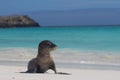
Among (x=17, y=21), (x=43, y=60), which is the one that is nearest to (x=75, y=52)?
(x=43, y=60)

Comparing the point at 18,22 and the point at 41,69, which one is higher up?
the point at 18,22

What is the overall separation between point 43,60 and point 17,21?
3226 inches

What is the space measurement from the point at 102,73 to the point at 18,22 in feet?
267

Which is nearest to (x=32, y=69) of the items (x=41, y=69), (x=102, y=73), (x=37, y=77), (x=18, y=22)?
(x=41, y=69)

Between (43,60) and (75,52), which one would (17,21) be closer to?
(75,52)

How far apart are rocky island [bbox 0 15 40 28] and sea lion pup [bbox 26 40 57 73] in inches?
3038

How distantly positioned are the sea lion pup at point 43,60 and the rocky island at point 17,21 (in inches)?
3038

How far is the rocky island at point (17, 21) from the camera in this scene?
87.7 m

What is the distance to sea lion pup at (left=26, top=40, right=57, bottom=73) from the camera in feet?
31.3

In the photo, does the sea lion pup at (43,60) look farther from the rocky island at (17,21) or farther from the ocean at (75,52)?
the rocky island at (17,21)

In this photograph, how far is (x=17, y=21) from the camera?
3580 inches

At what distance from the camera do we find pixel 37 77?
8727mm

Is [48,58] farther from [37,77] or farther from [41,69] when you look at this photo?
[37,77]

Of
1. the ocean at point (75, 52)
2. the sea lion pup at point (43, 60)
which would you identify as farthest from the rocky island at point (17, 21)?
the sea lion pup at point (43, 60)
